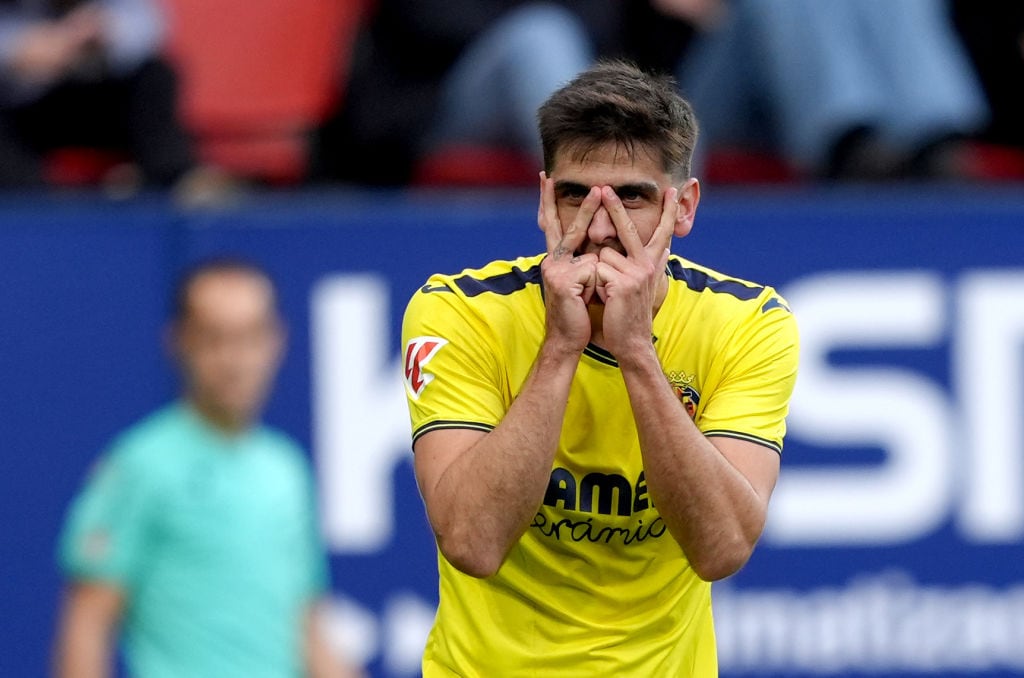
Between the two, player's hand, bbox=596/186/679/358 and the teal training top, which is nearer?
player's hand, bbox=596/186/679/358

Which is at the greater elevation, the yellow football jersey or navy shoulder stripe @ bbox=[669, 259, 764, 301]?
navy shoulder stripe @ bbox=[669, 259, 764, 301]

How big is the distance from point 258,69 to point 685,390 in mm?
5024

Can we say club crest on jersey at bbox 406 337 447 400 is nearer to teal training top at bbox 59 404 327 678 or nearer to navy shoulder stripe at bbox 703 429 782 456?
navy shoulder stripe at bbox 703 429 782 456

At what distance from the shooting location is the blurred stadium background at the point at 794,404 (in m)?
6.79

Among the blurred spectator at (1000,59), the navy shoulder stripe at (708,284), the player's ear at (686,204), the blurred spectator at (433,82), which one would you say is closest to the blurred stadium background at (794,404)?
the blurred spectator at (433,82)

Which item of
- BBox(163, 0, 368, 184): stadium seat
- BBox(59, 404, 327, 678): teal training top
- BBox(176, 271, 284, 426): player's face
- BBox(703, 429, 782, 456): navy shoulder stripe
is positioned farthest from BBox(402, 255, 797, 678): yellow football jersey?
BBox(163, 0, 368, 184): stadium seat

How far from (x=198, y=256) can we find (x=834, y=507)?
2.58 m

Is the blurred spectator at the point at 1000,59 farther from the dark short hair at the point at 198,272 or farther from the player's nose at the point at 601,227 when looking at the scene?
the player's nose at the point at 601,227

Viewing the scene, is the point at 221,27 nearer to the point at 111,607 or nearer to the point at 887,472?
the point at 111,607

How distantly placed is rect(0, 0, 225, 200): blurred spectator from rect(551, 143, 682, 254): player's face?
3985 mm

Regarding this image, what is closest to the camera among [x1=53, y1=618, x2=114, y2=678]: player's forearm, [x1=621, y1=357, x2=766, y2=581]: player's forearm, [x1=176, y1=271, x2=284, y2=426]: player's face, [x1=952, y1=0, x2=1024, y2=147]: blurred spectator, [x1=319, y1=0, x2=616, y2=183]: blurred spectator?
[x1=621, y1=357, x2=766, y2=581]: player's forearm

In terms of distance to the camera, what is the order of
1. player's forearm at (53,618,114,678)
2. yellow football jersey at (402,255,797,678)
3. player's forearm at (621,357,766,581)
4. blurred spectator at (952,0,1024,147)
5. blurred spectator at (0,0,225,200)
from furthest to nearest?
blurred spectator at (952,0,1024,147)
blurred spectator at (0,0,225,200)
player's forearm at (53,618,114,678)
yellow football jersey at (402,255,797,678)
player's forearm at (621,357,766,581)

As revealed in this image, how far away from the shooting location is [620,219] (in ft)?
11.8

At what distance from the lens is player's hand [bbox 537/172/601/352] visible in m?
3.62
